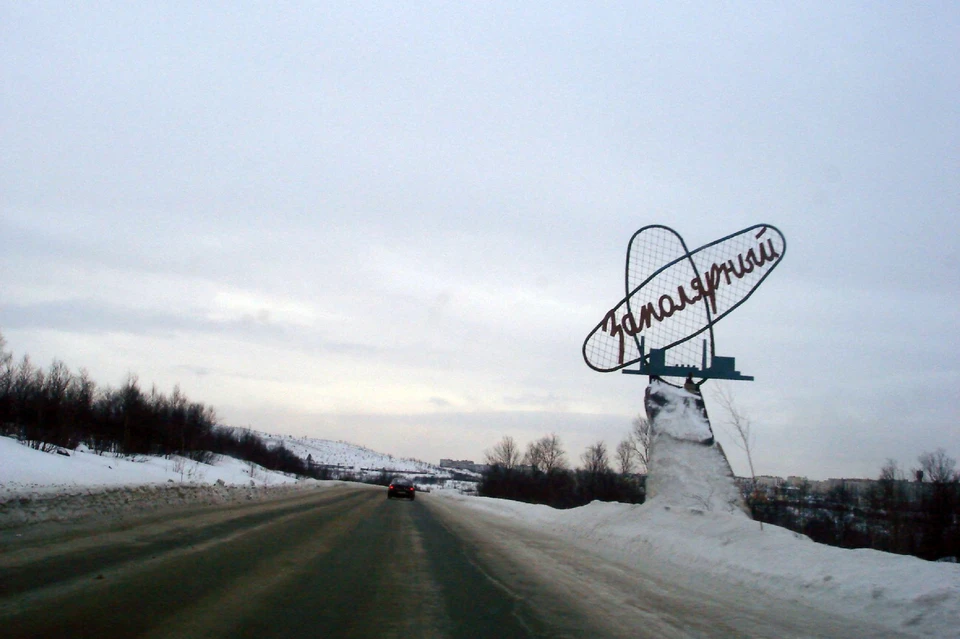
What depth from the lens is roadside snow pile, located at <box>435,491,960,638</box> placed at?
314 inches

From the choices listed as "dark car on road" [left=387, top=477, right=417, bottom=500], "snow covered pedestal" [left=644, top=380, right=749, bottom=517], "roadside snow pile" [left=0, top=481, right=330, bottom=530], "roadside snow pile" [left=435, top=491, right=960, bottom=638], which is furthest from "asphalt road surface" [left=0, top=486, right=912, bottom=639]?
"dark car on road" [left=387, top=477, right=417, bottom=500]

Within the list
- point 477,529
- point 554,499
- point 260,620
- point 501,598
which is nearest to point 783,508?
point 477,529

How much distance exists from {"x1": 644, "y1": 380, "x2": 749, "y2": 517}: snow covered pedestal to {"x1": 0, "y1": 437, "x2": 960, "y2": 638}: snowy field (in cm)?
12

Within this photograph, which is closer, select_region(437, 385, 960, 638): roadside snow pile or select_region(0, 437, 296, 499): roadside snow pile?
select_region(437, 385, 960, 638): roadside snow pile

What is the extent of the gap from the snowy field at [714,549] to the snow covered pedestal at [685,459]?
0.12 metres

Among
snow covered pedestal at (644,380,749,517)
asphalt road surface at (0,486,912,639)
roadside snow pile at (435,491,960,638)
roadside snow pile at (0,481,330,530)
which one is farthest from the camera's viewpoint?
snow covered pedestal at (644,380,749,517)

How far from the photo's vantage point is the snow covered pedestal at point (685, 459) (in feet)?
56.7

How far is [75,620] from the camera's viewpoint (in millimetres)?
5973

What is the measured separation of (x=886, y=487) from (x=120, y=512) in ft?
162

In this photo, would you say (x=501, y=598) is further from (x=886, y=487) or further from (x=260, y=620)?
(x=886, y=487)

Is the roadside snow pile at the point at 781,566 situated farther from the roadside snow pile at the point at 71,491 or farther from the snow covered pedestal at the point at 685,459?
the roadside snow pile at the point at 71,491

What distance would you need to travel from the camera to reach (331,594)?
26.6 ft

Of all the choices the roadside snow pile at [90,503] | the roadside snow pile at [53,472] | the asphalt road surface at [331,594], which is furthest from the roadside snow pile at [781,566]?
the roadside snow pile at [53,472]

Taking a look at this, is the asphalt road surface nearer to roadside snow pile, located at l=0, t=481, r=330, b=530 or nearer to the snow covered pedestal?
roadside snow pile, located at l=0, t=481, r=330, b=530
